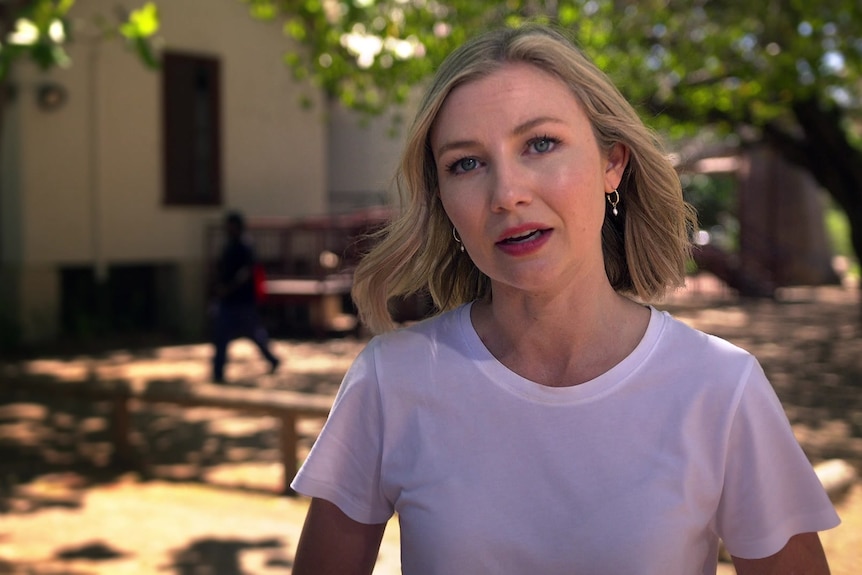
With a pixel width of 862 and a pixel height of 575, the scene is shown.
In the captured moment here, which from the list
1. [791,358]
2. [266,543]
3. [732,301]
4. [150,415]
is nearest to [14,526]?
[266,543]

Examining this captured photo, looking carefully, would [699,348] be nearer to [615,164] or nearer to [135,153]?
[615,164]

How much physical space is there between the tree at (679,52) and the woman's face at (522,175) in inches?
293

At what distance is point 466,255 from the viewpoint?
2262 millimetres

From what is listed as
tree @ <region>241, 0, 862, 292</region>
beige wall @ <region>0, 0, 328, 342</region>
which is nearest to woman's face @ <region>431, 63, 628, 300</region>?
tree @ <region>241, 0, 862, 292</region>

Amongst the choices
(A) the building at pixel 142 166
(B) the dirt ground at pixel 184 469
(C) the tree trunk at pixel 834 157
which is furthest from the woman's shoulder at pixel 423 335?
Answer: (A) the building at pixel 142 166

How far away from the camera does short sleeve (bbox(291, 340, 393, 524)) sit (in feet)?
6.29

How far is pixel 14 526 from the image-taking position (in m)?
6.31

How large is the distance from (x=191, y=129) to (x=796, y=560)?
16.2 m

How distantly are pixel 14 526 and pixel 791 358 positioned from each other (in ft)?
32.6

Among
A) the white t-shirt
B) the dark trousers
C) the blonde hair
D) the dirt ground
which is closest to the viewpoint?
the white t-shirt

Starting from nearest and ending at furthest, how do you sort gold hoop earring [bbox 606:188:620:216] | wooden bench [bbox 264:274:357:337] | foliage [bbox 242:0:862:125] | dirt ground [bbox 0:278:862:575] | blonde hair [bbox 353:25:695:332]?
1. blonde hair [bbox 353:25:695:332]
2. gold hoop earring [bbox 606:188:620:216]
3. dirt ground [bbox 0:278:862:575]
4. foliage [bbox 242:0:862:125]
5. wooden bench [bbox 264:274:357:337]

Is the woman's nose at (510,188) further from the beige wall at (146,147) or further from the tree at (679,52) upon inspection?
the beige wall at (146,147)

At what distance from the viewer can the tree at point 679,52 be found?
35.5ft

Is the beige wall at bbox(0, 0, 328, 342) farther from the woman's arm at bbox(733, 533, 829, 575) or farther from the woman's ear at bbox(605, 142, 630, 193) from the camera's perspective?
the woman's arm at bbox(733, 533, 829, 575)
